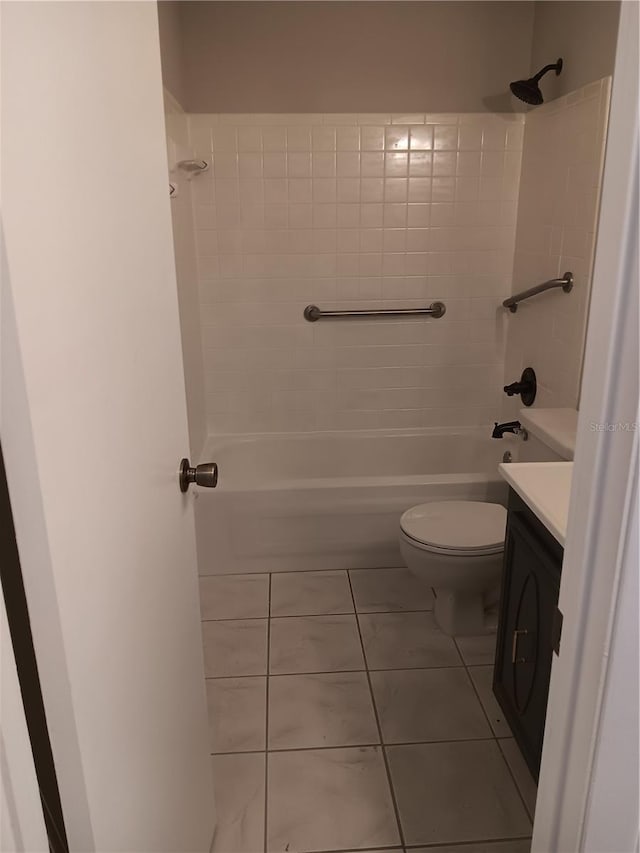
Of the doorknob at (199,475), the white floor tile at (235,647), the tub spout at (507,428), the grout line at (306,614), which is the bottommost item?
the white floor tile at (235,647)

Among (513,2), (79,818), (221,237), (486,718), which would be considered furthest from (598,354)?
(513,2)

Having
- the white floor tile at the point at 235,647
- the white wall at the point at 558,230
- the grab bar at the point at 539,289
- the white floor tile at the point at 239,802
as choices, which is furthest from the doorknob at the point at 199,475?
the grab bar at the point at 539,289

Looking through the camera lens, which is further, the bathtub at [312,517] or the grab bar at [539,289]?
the bathtub at [312,517]

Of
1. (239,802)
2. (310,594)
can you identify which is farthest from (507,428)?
(239,802)

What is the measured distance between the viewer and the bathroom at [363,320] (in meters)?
2.12

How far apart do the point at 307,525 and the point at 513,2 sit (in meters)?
2.38

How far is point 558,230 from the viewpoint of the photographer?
2.66 metres

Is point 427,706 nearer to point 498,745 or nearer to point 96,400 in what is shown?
point 498,745

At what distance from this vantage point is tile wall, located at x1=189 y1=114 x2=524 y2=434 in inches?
116

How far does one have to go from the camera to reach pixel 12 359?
59cm

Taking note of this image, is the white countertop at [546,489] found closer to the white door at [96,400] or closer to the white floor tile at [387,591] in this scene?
the white door at [96,400]

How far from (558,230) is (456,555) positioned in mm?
1410

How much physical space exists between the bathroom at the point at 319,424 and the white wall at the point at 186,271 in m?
0.03

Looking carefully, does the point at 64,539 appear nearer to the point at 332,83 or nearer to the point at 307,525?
the point at 307,525
